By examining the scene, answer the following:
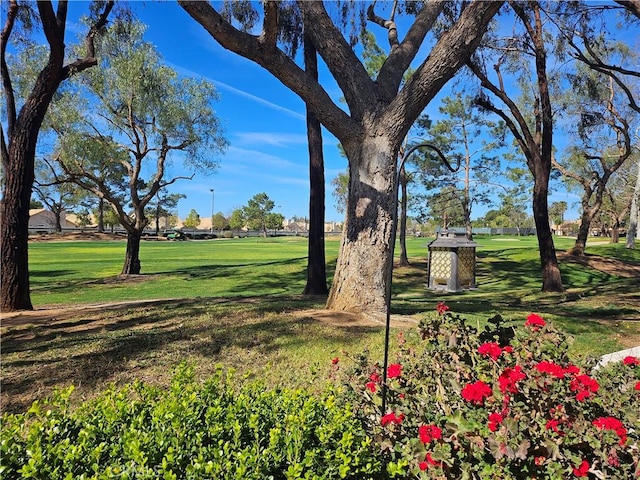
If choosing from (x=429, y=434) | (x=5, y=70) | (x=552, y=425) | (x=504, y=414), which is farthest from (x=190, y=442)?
(x=5, y=70)

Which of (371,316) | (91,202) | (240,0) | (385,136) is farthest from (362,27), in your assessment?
(91,202)

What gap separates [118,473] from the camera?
1435 mm

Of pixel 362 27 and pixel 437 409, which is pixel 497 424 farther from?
pixel 362 27

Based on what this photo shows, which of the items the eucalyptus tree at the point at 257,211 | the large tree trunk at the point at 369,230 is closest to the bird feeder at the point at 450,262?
the large tree trunk at the point at 369,230

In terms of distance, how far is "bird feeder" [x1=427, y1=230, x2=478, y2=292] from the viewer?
3229 mm

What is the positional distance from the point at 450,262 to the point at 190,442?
2321 mm

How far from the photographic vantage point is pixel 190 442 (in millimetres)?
1625

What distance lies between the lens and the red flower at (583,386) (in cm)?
175

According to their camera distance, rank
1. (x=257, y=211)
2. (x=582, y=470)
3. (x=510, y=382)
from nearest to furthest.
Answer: (x=582, y=470), (x=510, y=382), (x=257, y=211)

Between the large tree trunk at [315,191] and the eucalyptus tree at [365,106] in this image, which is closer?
the eucalyptus tree at [365,106]

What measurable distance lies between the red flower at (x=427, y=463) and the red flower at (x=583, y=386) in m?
0.68

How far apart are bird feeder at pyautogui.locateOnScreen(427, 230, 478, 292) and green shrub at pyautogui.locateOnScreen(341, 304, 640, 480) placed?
0.75m

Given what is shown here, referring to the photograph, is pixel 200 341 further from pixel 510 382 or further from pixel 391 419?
pixel 510 382

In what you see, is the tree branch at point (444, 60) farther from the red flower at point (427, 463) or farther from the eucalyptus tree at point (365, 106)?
the red flower at point (427, 463)
